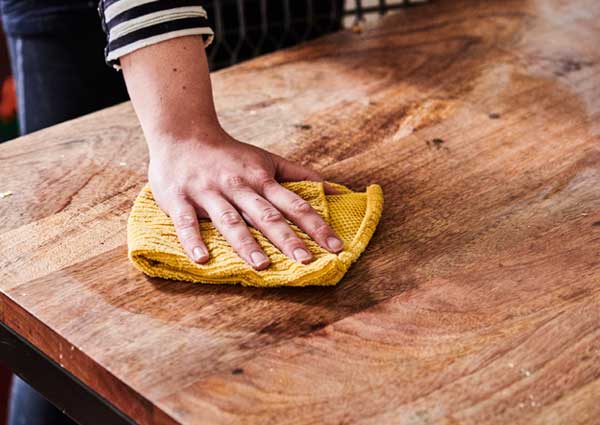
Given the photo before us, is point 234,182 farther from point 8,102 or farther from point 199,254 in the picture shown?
point 8,102

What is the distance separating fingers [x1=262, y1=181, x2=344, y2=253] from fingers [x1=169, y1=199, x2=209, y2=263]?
7 centimetres

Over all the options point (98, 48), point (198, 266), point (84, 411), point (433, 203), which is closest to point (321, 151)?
point (433, 203)

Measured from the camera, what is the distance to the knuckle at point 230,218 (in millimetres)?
719

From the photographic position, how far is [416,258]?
0.71 m

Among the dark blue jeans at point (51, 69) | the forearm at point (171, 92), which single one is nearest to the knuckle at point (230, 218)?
the forearm at point (171, 92)

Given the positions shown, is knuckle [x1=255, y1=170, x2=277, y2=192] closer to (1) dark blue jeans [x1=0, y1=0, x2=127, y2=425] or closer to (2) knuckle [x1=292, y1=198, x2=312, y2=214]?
(2) knuckle [x1=292, y1=198, x2=312, y2=214]

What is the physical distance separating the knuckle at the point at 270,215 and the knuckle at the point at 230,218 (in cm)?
2

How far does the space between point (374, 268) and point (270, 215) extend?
0.10 metres

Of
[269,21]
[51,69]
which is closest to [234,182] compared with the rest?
[51,69]

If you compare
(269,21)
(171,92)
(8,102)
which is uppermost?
(171,92)

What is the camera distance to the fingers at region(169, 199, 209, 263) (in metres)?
0.69

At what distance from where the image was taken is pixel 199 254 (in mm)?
690

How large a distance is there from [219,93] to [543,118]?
15.0 inches

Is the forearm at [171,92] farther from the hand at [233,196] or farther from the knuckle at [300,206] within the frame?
the knuckle at [300,206]
